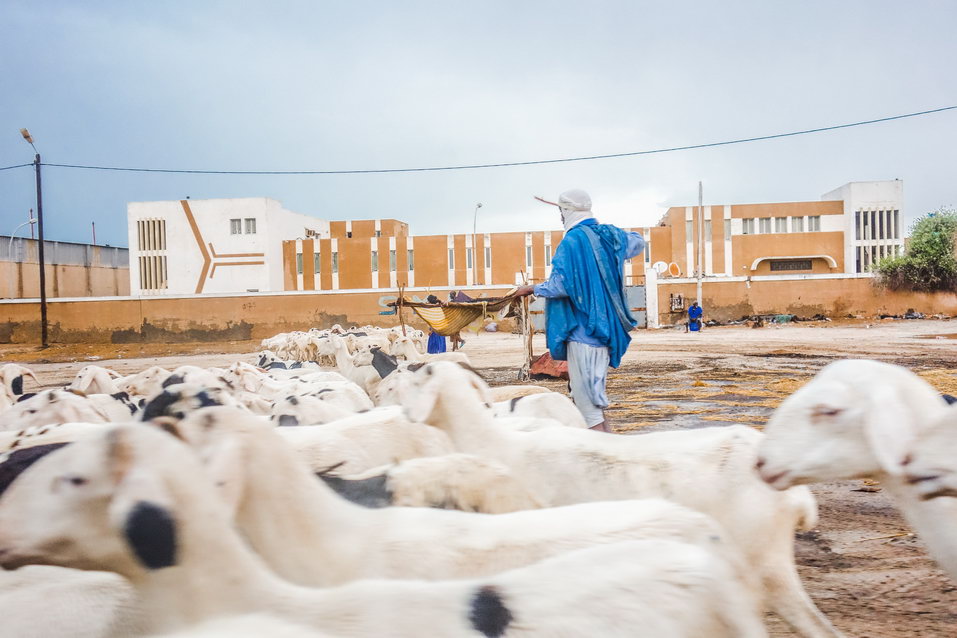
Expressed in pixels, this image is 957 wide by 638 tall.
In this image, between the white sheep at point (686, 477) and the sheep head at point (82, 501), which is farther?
the white sheep at point (686, 477)

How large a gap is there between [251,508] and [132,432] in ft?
1.95

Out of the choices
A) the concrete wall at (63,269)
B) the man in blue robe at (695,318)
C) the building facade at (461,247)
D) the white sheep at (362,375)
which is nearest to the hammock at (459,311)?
the white sheep at (362,375)

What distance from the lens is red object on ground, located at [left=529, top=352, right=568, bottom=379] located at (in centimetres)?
1332

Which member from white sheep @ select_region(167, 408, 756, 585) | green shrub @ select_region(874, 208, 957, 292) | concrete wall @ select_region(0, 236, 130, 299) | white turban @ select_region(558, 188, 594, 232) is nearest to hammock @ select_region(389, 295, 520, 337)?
white turban @ select_region(558, 188, 594, 232)

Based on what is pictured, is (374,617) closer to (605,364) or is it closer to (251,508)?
(251,508)

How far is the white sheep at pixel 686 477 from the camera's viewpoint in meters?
2.95

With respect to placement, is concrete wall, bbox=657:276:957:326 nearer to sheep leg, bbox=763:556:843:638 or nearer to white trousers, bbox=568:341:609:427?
white trousers, bbox=568:341:609:427

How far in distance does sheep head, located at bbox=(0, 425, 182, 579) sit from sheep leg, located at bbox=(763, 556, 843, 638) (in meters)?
2.25

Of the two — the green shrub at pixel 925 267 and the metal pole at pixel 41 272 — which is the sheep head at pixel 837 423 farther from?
the green shrub at pixel 925 267

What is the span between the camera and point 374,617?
1.92 meters

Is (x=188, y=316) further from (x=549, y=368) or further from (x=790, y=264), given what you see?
(x=790, y=264)

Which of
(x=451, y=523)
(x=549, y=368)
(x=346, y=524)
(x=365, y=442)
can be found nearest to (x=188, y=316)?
(x=549, y=368)

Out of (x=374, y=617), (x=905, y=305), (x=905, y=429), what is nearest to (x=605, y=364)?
(x=905, y=429)

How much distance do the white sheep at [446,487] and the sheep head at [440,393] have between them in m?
0.81
